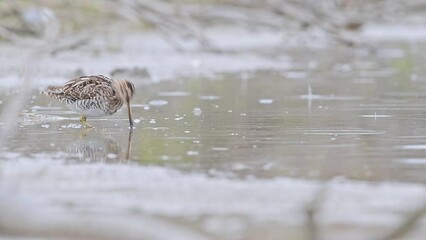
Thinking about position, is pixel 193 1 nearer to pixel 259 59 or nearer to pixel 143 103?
pixel 259 59

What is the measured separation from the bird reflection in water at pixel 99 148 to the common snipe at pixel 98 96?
1.37 feet

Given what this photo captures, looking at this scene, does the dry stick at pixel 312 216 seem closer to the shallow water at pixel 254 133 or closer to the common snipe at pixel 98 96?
the shallow water at pixel 254 133

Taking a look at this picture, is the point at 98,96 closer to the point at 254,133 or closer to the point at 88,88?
the point at 88,88

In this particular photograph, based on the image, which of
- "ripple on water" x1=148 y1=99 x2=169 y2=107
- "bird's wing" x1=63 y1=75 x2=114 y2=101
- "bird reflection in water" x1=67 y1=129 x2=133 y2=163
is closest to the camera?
"bird reflection in water" x1=67 y1=129 x2=133 y2=163

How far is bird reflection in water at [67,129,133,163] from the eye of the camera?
951 cm

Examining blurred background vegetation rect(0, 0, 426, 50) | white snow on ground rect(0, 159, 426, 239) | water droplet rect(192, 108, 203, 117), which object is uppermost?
blurred background vegetation rect(0, 0, 426, 50)

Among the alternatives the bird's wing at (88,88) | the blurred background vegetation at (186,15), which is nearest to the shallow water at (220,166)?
the bird's wing at (88,88)

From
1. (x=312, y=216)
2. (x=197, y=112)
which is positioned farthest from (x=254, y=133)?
(x=312, y=216)

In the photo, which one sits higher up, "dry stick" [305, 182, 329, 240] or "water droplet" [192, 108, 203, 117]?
"water droplet" [192, 108, 203, 117]

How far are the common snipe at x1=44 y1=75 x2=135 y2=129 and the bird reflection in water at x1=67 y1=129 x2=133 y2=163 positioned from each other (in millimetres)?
418

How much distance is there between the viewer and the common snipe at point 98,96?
37.9 ft

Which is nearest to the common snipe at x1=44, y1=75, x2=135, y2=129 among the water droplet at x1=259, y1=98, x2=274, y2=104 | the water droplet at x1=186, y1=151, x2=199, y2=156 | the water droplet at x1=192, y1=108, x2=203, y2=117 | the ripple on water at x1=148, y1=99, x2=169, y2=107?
the water droplet at x1=192, y1=108, x2=203, y2=117

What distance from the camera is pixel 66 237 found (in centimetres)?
525

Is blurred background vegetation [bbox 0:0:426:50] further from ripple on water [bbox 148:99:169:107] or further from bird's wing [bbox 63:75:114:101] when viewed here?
bird's wing [bbox 63:75:114:101]
